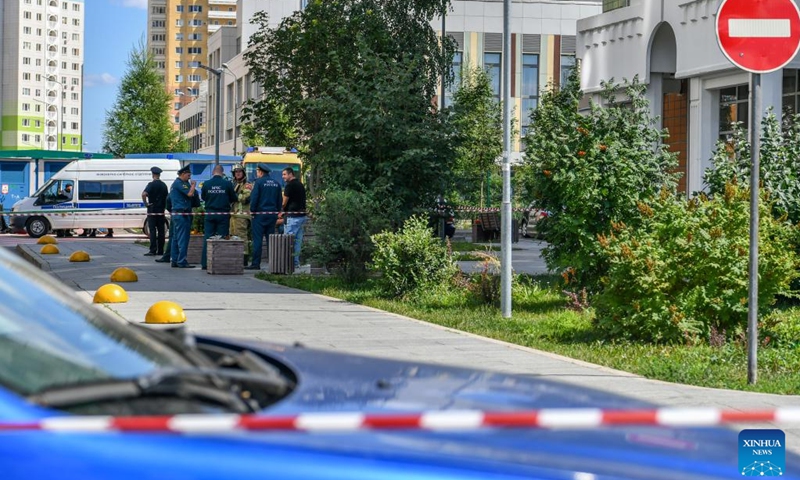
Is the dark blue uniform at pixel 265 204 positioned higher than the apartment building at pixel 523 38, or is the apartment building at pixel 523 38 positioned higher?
the apartment building at pixel 523 38

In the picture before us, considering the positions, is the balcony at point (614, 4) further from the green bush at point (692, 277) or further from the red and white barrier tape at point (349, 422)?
the red and white barrier tape at point (349, 422)

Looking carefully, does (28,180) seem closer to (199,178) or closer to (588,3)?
(199,178)

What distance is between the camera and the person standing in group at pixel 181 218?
23281mm

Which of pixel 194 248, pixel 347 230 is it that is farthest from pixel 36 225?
pixel 347 230

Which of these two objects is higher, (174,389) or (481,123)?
→ (481,123)

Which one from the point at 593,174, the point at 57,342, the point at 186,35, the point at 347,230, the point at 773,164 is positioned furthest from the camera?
the point at 186,35

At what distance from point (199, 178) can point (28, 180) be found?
25.2 feet

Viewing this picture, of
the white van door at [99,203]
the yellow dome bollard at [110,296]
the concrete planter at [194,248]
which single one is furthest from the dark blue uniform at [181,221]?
the white van door at [99,203]

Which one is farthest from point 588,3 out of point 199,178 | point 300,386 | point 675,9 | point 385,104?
point 300,386

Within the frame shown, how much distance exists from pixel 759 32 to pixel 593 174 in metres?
5.09

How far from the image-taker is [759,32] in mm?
8945

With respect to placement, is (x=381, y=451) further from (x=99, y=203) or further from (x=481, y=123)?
(x=481, y=123)

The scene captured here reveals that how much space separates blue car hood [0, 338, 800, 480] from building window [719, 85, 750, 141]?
67.4 feet

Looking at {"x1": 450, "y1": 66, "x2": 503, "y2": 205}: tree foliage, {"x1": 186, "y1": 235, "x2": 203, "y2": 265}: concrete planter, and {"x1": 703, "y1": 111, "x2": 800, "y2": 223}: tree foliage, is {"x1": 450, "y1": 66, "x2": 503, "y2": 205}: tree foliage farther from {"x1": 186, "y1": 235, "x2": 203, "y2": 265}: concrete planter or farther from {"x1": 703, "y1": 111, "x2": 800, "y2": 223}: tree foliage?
{"x1": 703, "y1": 111, "x2": 800, "y2": 223}: tree foliage
